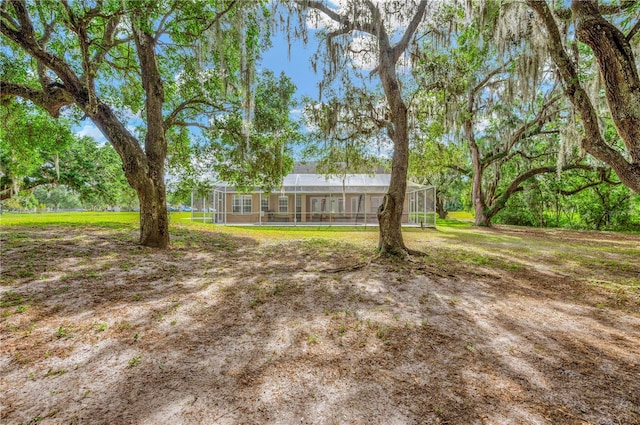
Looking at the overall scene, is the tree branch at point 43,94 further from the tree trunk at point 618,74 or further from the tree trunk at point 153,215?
the tree trunk at point 618,74

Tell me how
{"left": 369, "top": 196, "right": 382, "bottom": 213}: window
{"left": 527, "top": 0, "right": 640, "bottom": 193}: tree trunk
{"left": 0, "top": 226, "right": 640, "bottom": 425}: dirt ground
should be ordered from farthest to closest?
{"left": 369, "top": 196, "right": 382, "bottom": 213}: window → {"left": 527, "top": 0, "right": 640, "bottom": 193}: tree trunk → {"left": 0, "top": 226, "right": 640, "bottom": 425}: dirt ground

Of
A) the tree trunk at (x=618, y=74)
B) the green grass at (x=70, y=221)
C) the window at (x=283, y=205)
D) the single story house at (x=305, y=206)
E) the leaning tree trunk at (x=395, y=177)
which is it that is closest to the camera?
the tree trunk at (x=618, y=74)

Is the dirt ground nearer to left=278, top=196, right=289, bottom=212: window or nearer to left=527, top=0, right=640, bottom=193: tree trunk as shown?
left=527, top=0, right=640, bottom=193: tree trunk

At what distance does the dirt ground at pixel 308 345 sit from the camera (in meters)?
1.80

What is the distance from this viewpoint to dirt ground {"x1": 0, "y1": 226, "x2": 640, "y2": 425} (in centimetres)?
180

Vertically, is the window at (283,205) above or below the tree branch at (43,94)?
below

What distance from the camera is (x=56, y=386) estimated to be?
197cm

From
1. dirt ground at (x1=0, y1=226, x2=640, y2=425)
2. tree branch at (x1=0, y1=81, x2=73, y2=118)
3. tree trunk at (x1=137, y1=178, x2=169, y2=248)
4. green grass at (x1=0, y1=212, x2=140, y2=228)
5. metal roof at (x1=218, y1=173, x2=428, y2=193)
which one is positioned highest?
tree branch at (x1=0, y1=81, x2=73, y2=118)

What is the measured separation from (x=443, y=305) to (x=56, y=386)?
3.85 m

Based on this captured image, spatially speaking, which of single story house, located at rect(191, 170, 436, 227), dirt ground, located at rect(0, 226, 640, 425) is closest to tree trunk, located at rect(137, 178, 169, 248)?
dirt ground, located at rect(0, 226, 640, 425)

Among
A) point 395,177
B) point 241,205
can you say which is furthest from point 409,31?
point 241,205

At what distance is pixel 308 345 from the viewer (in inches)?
104

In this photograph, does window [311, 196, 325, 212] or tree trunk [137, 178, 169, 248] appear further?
window [311, 196, 325, 212]

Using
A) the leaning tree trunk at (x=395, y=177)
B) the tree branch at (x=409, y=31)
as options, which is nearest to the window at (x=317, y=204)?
the leaning tree trunk at (x=395, y=177)
